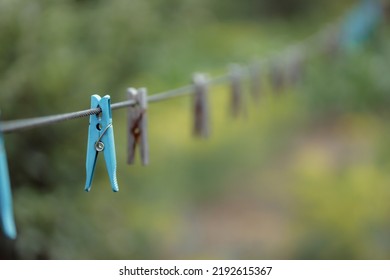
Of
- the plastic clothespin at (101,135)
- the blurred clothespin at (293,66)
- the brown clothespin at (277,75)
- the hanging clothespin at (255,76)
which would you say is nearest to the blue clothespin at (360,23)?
the blurred clothespin at (293,66)

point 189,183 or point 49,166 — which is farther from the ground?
point 189,183

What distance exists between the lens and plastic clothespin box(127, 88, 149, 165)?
2242mm

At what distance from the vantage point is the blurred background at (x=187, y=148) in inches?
158

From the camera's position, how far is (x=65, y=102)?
4.14 m

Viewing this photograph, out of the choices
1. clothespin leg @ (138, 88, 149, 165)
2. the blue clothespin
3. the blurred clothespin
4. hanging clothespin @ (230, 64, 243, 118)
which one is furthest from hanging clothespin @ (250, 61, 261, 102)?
the blue clothespin

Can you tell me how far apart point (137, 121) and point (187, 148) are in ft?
17.8

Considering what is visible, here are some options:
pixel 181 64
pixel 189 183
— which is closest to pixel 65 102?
pixel 189 183

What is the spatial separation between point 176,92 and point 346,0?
1128 cm

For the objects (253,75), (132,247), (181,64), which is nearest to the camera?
(253,75)

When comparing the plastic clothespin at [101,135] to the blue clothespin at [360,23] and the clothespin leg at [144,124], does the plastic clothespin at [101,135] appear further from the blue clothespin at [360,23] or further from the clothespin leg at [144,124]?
the blue clothespin at [360,23]

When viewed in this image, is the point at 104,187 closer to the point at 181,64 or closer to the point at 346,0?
the point at 181,64
